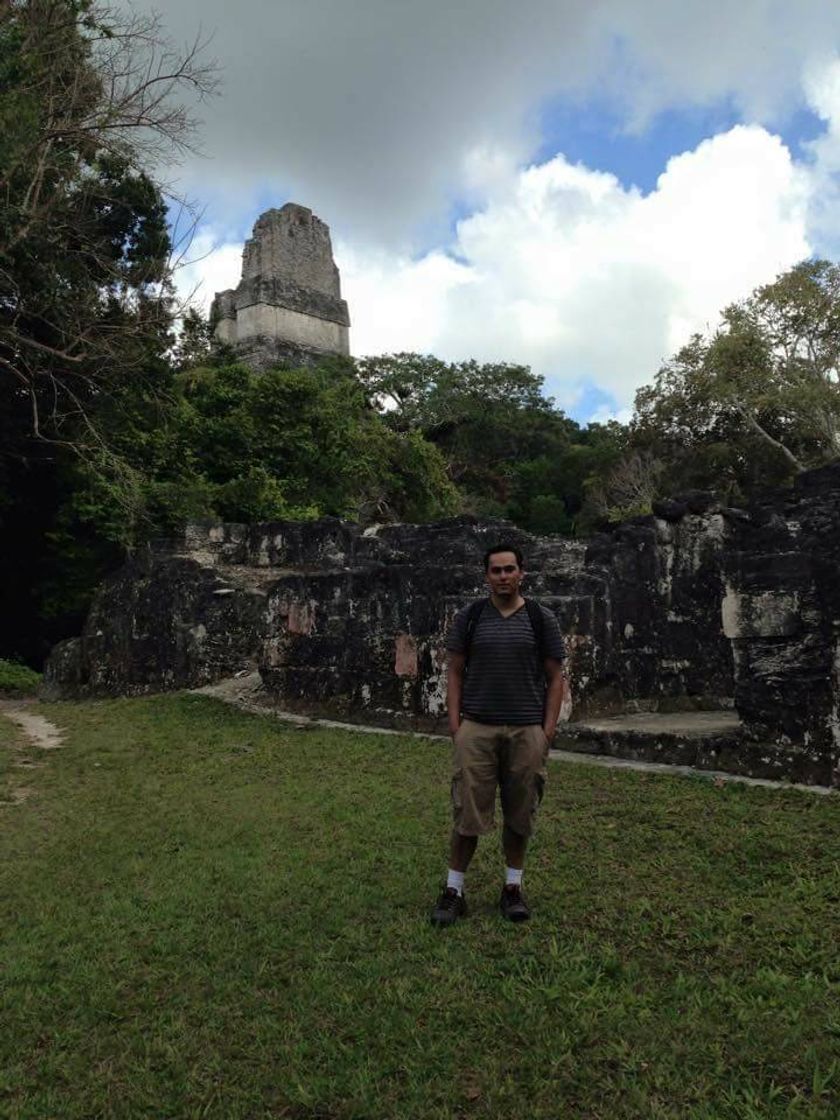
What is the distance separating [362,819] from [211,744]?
373cm

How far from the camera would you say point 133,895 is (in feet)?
13.4

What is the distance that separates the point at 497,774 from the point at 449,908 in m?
0.58

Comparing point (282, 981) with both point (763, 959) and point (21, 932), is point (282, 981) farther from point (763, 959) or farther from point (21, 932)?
point (763, 959)

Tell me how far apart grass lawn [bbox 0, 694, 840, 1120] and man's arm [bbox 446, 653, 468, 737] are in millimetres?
809

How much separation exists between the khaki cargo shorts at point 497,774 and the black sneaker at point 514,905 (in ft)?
0.79

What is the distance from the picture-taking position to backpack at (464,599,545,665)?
143 inches

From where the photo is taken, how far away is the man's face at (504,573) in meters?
3.60

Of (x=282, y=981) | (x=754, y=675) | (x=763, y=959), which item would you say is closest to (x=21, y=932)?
(x=282, y=981)

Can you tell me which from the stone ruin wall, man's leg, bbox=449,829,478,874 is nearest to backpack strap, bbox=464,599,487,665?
man's leg, bbox=449,829,478,874

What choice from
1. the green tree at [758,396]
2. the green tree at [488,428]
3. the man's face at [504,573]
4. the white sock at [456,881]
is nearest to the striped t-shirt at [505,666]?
the man's face at [504,573]

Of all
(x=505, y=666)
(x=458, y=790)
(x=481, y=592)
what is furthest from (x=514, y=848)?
(x=481, y=592)

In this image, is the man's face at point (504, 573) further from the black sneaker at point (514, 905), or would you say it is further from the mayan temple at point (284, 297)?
the mayan temple at point (284, 297)

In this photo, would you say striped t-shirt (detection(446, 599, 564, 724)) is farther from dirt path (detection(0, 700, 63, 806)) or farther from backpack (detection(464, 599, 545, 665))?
dirt path (detection(0, 700, 63, 806))

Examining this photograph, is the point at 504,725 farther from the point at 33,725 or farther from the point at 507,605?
the point at 33,725
